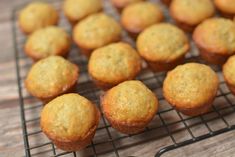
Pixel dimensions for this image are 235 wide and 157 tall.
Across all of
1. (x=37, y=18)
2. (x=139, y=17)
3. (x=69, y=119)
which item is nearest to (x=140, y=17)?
(x=139, y=17)

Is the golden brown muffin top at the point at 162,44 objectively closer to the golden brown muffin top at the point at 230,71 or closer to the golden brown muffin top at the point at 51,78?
the golden brown muffin top at the point at 230,71

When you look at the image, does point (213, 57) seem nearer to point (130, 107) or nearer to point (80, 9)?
point (130, 107)

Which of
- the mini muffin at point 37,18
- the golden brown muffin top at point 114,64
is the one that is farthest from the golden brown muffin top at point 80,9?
the golden brown muffin top at point 114,64

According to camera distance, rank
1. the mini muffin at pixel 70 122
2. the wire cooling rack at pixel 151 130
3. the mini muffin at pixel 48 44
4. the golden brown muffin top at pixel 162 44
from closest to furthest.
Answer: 1. the mini muffin at pixel 70 122
2. the wire cooling rack at pixel 151 130
3. the golden brown muffin top at pixel 162 44
4. the mini muffin at pixel 48 44

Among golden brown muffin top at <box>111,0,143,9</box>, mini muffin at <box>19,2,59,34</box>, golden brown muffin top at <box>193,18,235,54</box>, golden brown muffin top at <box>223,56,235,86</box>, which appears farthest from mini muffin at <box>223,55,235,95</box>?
mini muffin at <box>19,2,59,34</box>

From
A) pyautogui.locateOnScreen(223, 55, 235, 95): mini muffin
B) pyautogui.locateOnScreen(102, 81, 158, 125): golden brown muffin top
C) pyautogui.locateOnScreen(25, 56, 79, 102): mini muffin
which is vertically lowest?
pyautogui.locateOnScreen(25, 56, 79, 102): mini muffin

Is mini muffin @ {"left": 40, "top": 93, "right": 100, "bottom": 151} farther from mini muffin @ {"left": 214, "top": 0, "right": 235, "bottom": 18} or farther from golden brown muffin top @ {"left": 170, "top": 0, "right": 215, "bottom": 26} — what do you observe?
mini muffin @ {"left": 214, "top": 0, "right": 235, "bottom": 18}
